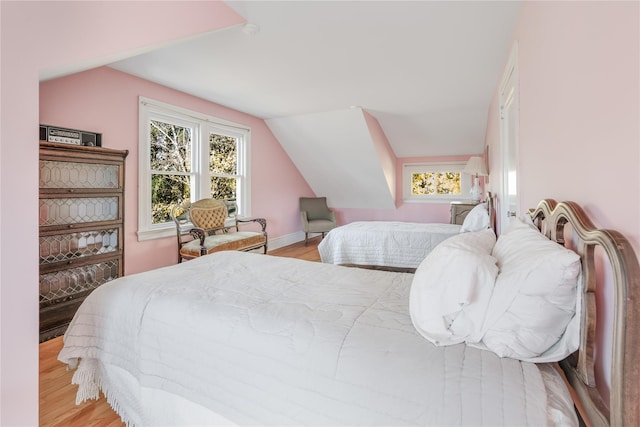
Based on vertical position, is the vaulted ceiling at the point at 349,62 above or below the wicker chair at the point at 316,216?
above

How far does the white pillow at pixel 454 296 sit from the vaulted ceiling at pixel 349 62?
1.86m

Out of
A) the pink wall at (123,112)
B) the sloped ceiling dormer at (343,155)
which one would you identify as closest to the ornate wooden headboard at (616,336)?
the pink wall at (123,112)

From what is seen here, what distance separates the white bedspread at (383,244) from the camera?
13.0 feet

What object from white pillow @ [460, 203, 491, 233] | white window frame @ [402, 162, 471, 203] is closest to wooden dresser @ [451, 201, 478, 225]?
white window frame @ [402, 162, 471, 203]

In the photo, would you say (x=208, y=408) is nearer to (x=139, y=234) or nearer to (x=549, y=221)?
(x=549, y=221)

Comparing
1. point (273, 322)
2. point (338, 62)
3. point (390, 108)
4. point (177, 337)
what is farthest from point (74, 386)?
point (390, 108)

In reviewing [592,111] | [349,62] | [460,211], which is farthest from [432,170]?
[592,111]

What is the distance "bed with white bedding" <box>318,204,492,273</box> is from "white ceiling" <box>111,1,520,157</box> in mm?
1679

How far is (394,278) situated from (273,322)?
2.72ft

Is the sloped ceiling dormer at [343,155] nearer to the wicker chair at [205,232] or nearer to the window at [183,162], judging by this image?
the window at [183,162]

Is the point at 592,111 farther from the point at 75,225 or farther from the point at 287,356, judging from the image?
the point at 75,225

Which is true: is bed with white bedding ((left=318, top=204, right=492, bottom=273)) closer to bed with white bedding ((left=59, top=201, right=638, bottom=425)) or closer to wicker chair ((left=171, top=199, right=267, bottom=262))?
wicker chair ((left=171, top=199, right=267, bottom=262))

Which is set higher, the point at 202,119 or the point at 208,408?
the point at 202,119

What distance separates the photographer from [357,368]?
1039 mm
